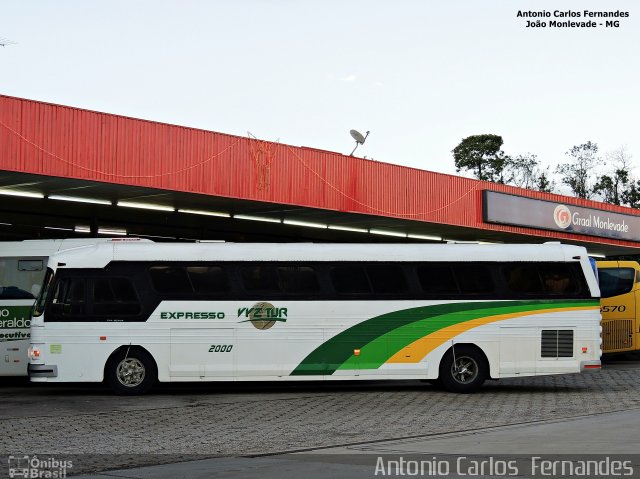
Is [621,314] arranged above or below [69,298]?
below

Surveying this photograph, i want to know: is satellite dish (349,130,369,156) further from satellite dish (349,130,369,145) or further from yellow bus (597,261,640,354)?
yellow bus (597,261,640,354)

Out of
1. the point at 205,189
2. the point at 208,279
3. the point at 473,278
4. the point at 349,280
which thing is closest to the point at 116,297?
the point at 208,279

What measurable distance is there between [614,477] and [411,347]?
35.3ft

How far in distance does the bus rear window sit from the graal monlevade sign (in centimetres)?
795

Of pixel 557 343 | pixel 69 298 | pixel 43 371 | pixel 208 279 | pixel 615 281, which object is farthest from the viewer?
pixel 615 281

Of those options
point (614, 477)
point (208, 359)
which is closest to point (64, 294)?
point (208, 359)

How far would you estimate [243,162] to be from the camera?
27.0 metres

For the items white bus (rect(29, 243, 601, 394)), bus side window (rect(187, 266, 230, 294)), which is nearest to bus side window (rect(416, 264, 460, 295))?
white bus (rect(29, 243, 601, 394))

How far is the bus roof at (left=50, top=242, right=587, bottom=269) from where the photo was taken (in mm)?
20031

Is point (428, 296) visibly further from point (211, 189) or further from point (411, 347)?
point (211, 189)

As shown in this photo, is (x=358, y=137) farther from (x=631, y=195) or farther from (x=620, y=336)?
(x=631, y=195)

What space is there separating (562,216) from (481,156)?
5676 cm

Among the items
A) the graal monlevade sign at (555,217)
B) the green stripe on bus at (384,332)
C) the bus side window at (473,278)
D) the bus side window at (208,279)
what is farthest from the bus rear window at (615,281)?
the bus side window at (208,279)

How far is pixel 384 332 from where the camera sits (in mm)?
20344
